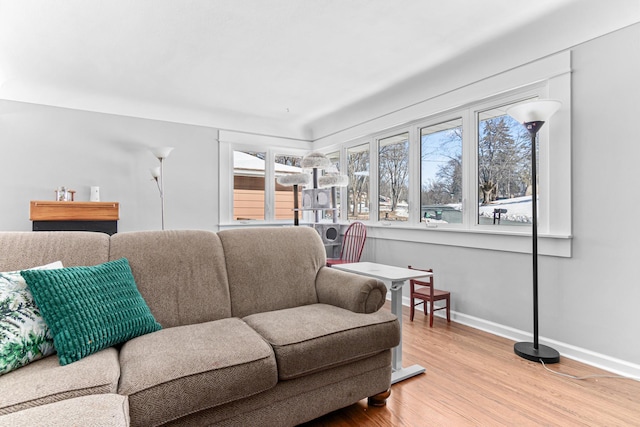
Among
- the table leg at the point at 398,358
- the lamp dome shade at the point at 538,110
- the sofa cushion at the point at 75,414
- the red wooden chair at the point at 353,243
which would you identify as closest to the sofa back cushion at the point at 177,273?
the sofa cushion at the point at 75,414

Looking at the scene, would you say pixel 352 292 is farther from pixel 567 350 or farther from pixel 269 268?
pixel 567 350

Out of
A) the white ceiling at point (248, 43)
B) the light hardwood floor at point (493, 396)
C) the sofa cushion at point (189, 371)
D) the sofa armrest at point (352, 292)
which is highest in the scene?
the white ceiling at point (248, 43)

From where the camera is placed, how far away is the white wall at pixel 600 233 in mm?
2266

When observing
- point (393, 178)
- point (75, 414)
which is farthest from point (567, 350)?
point (75, 414)

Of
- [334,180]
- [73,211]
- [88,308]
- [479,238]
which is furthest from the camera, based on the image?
[334,180]

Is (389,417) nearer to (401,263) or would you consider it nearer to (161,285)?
(161,285)

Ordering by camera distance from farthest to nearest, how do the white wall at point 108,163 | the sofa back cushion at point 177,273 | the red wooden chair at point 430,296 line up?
the white wall at point 108,163, the red wooden chair at point 430,296, the sofa back cushion at point 177,273

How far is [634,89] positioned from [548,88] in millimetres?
549

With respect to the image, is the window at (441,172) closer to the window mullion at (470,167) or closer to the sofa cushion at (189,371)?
the window mullion at (470,167)

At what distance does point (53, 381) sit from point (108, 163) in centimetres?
386

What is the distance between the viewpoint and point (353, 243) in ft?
15.4

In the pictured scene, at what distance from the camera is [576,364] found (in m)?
2.42

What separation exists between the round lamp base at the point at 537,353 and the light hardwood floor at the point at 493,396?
44mm

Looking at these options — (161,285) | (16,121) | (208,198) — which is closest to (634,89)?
(161,285)
